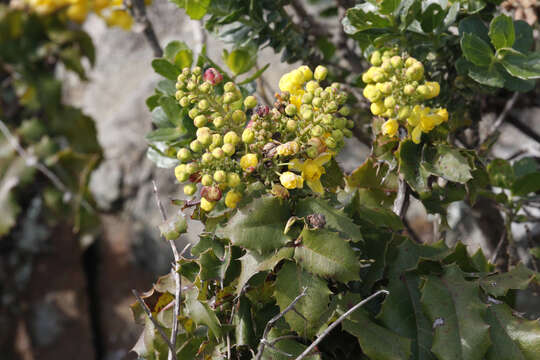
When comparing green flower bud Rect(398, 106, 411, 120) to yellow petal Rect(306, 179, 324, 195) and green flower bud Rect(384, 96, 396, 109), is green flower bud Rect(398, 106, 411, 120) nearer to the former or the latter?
green flower bud Rect(384, 96, 396, 109)

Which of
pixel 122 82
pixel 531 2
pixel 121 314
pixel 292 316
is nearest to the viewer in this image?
pixel 292 316

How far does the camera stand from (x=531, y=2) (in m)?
0.93

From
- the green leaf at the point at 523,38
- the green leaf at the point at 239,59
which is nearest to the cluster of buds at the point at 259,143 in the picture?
the green leaf at the point at 239,59

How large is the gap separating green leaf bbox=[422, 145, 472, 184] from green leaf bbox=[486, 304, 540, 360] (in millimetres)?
175

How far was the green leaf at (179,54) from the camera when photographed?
2.49 feet

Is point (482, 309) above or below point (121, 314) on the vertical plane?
above

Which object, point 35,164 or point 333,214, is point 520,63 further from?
point 35,164

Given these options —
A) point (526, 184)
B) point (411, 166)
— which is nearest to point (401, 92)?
point (411, 166)

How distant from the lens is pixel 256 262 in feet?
1.89

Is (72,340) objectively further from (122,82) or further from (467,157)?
(467,157)

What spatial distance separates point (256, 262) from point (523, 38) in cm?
53

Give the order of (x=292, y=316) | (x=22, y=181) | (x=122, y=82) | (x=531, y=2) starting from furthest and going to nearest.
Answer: (x=122, y=82) < (x=22, y=181) < (x=531, y=2) < (x=292, y=316)

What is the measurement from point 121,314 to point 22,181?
681mm

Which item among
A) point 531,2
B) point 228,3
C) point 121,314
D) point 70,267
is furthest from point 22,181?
point 531,2
